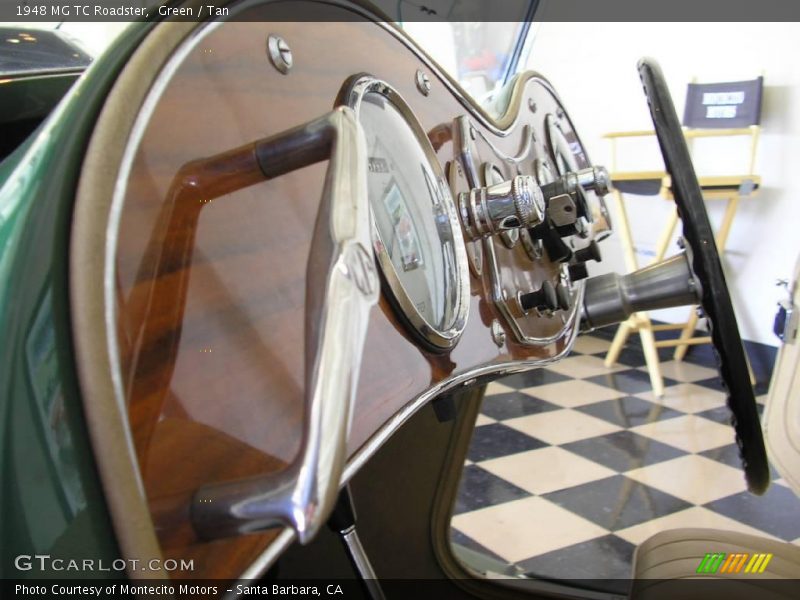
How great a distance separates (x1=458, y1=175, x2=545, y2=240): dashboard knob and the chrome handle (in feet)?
0.95

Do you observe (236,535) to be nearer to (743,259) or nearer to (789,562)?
(789,562)

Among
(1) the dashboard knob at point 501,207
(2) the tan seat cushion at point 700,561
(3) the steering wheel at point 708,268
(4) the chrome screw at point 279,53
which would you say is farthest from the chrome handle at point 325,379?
(2) the tan seat cushion at point 700,561

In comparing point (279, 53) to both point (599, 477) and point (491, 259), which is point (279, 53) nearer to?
point (491, 259)

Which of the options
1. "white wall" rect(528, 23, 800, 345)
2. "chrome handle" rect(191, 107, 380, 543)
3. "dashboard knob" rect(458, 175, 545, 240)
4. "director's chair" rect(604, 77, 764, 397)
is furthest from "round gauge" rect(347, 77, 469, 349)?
"white wall" rect(528, 23, 800, 345)

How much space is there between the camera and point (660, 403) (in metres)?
3.03

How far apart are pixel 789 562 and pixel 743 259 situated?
2.78 m

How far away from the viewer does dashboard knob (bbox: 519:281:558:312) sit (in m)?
0.61

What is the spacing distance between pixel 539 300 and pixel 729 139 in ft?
10.1

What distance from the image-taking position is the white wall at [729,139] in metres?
3.13

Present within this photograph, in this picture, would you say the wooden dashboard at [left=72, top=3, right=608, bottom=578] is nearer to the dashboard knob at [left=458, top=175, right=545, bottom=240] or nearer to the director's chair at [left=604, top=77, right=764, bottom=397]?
the dashboard knob at [left=458, top=175, right=545, bottom=240]

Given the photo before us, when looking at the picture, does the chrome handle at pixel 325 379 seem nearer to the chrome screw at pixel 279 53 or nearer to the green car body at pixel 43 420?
the green car body at pixel 43 420

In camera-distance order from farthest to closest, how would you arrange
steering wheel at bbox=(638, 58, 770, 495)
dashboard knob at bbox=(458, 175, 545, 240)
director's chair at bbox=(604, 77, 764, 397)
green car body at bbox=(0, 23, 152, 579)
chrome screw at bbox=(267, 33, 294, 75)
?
director's chair at bbox=(604, 77, 764, 397) → steering wheel at bbox=(638, 58, 770, 495) → dashboard knob at bbox=(458, 175, 545, 240) → chrome screw at bbox=(267, 33, 294, 75) → green car body at bbox=(0, 23, 152, 579)

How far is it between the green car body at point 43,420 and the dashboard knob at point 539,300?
43cm

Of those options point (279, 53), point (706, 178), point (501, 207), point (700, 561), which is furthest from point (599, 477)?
point (279, 53)
